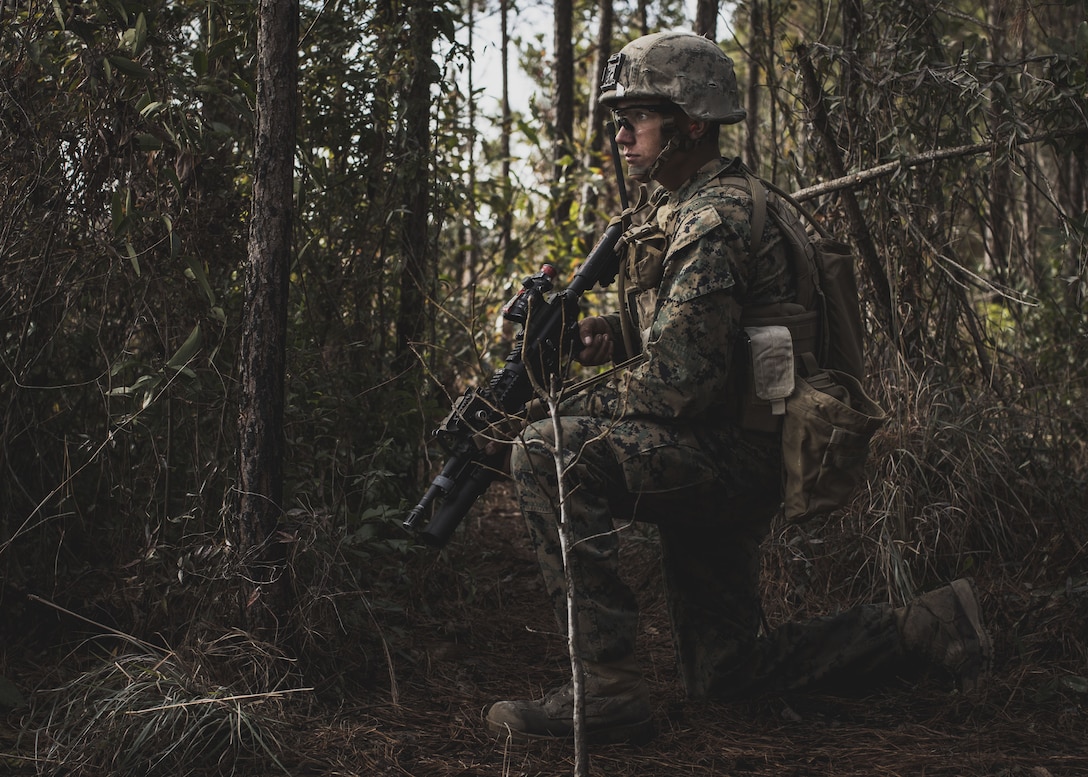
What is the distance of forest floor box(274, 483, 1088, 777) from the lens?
9.03 feet

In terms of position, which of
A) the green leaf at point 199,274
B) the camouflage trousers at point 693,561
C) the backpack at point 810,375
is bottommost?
the camouflage trousers at point 693,561

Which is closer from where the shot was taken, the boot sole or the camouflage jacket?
the camouflage jacket

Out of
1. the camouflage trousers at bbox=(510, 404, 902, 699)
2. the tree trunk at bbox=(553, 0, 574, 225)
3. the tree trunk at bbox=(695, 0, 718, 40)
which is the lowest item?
the camouflage trousers at bbox=(510, 404, 902, 699)

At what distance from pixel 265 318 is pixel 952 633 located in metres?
2.34

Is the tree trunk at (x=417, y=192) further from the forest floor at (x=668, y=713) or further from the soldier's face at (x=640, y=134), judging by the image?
the soldier's face at (x=640, y=134)

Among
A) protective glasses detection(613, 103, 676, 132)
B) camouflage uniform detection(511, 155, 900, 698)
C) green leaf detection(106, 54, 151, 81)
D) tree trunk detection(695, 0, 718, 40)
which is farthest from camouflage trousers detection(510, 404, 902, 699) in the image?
tree trunk detection(695, 0, 718, 40)

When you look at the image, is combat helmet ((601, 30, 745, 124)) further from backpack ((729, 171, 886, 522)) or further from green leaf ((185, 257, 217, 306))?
green leaf ((185, 257, 217, 306))

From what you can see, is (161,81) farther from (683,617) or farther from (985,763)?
(985,763)

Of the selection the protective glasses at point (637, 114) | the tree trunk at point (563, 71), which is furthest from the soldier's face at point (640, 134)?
the tree trunk at point (563, 71)

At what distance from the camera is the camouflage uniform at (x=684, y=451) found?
2.87m

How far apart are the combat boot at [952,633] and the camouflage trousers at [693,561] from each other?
0.06 meters

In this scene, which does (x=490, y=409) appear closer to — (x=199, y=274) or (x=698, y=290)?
(x=698, y=290)

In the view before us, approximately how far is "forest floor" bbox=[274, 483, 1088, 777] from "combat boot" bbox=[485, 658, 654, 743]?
0.04 m

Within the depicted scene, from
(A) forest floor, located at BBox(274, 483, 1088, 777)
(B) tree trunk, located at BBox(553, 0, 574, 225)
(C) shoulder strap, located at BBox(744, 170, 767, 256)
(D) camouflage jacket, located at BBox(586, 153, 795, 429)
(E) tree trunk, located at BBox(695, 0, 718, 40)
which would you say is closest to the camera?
(A) forest floor, located at BBox(274, 483, 1088, 777)
